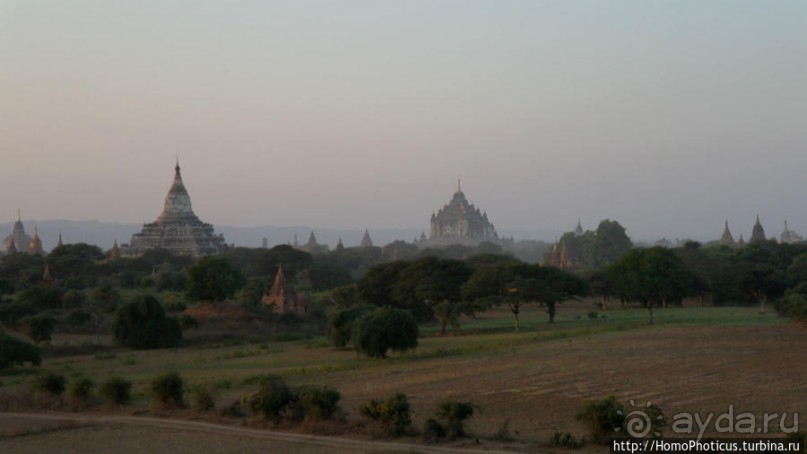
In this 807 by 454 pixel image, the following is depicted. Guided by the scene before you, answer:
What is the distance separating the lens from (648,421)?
1531 centimetres

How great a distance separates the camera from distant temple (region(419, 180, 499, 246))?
187 meters

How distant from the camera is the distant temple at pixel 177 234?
99938 mm

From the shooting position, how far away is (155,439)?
646 inches

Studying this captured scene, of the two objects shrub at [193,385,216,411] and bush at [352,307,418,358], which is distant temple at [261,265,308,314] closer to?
bush at [352,307,418,358]

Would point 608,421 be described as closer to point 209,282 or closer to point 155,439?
point 155,439

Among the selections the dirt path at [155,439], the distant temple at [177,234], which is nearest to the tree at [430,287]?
the dirt path at [155,439]

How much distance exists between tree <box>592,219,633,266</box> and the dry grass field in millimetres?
71931

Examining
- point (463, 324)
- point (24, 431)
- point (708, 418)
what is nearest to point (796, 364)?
point (708, 418)

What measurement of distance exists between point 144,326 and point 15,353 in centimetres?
796

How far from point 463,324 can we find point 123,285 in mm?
32701

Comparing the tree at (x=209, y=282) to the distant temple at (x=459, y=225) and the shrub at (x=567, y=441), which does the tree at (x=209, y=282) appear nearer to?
the shrub at (x=567, y=441)

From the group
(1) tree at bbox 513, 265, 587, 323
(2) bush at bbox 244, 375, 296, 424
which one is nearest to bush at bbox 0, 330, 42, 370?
(2) bush at bbox 244, 375, 296, 424

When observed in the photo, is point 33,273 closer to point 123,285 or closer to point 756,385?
point 123,285

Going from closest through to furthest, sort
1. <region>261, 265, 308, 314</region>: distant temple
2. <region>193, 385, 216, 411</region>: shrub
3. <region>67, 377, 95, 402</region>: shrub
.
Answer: <region>193, 385, 216, 411</region>: shrub, <region>67, 377, 95, 402</region>: shrub, <region>261, 265, 308, 314</region>: distant temple
